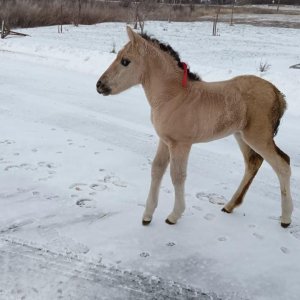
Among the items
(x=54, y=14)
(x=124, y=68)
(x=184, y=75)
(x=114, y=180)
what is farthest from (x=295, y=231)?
(x=54, y=14)

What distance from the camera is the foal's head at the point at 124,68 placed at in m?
3.11

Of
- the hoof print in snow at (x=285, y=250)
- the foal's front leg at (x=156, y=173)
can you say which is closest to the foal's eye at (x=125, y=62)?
the foal's front leg at (x=156, y=173)

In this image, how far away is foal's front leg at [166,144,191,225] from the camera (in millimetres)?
3223

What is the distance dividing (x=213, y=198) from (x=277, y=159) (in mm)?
968

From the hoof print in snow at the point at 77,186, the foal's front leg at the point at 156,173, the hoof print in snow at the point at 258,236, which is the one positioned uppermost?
the foal's front leg at the point at 156,173

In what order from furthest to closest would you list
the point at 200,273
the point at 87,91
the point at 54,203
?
the point at 87,91
the point at 54,203
the point at 200,273

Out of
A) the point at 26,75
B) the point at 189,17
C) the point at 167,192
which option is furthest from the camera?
the point at 189,17

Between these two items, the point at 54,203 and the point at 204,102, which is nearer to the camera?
the point at 204,102

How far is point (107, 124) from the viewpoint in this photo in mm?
6387

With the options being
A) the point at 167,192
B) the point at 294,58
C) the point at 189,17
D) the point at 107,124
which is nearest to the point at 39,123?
the point at 107,124

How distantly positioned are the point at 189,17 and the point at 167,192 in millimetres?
32122

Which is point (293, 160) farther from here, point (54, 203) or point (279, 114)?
point (54, 203)

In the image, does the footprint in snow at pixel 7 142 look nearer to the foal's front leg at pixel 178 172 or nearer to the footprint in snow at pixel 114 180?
the footprint in snow at pixel 114 180

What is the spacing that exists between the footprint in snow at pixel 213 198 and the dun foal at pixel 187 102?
752 mm
